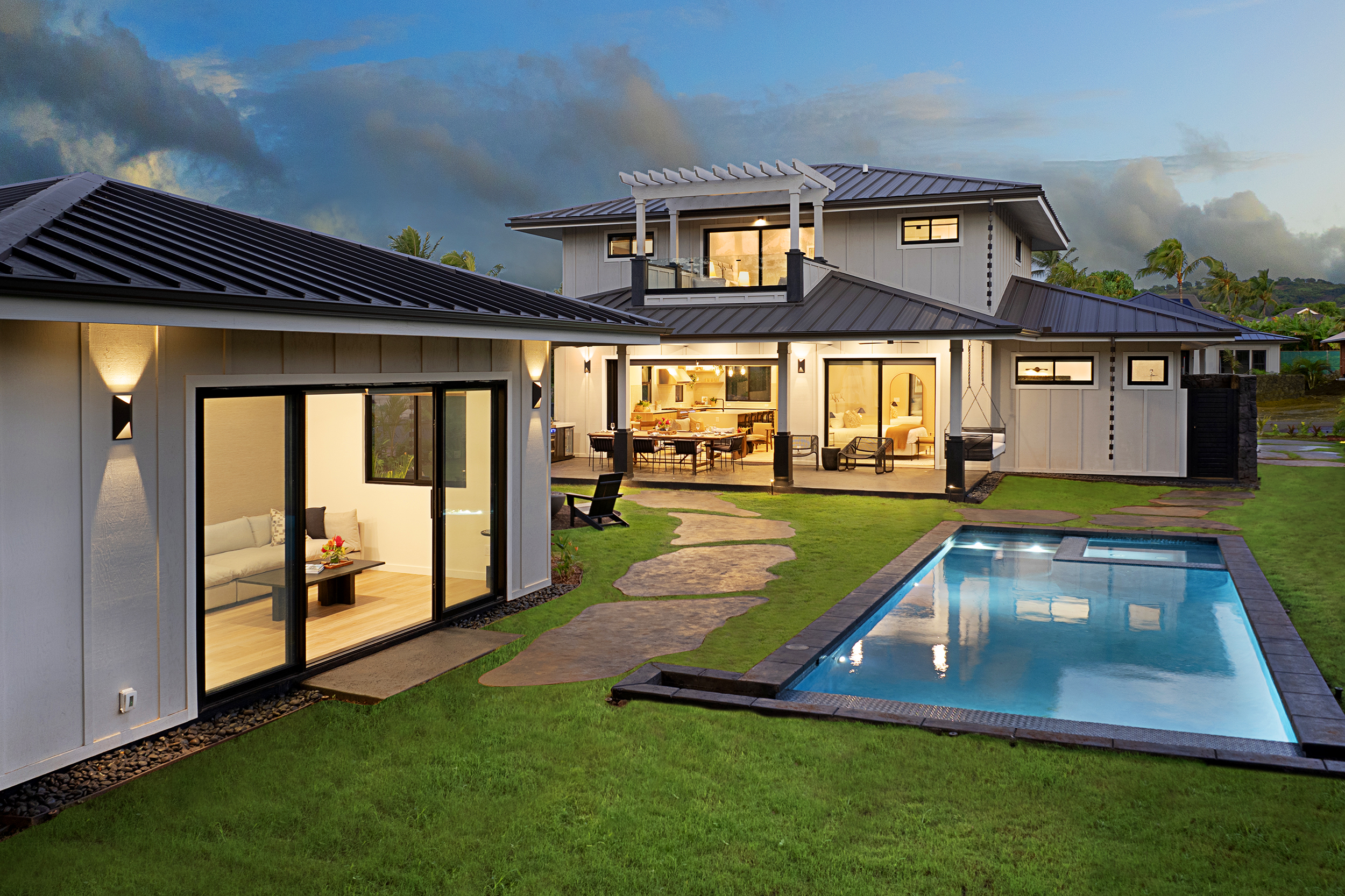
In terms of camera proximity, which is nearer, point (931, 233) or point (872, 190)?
point (931, 233)

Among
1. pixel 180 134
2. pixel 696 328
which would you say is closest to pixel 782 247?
pixel 696 328

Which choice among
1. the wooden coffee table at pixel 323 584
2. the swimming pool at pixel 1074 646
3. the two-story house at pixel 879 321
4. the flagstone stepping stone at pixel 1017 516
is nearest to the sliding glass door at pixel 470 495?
the wooden coffee table at pixel 323 584

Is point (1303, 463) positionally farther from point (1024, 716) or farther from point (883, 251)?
point (1024, 716)

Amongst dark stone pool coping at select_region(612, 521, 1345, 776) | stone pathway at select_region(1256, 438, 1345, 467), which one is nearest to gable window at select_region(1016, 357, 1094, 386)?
stone pathway at select_region(1256, 438, 1345, 467)

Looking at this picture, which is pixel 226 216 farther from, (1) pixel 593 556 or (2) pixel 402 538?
(1) pixel 593 556

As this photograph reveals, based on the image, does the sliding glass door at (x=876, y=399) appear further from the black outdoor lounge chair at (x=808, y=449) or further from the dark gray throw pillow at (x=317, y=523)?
the dark gray throw pillow at (x=317, y=523)

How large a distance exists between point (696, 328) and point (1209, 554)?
32.8 feet

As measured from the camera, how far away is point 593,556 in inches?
Answer: 478

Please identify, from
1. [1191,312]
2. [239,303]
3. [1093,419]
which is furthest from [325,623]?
[1191,312]

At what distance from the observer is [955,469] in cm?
1719

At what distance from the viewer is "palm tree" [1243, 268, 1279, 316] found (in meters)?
82.9

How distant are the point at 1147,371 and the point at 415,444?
1680 cm

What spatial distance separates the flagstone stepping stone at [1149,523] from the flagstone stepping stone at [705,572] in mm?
5580

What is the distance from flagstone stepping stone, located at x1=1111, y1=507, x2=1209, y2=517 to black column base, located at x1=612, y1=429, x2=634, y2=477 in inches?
367
